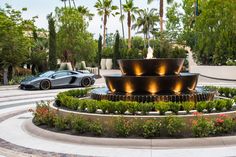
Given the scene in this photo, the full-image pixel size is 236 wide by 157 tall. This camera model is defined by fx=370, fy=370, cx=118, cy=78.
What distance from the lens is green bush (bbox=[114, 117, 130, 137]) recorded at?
8469 millimetres

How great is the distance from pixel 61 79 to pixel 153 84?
530 inches

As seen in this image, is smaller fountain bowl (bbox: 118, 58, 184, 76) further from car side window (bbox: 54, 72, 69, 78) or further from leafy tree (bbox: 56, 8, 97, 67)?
leafy tree (bbox: 56, 8, 97, 67)

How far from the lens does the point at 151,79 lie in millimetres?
11625

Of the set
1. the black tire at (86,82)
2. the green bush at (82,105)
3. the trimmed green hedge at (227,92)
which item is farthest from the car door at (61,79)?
the green bush at (82,105)

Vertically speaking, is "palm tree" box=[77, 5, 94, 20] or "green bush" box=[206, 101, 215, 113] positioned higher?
"palm tree" box=[77, 5, 94, 20]

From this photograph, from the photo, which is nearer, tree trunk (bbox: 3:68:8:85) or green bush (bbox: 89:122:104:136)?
green bush (bbox: 89:122:104:136)

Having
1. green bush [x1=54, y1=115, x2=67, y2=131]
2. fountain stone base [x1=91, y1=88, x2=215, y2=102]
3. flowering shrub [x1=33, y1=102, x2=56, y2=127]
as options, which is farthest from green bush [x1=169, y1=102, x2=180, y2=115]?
flowering shrub [x1=33, y1=102, x2=56, y2=127]

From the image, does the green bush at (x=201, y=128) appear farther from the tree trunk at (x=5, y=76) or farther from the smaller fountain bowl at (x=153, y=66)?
the tree trunk at (x=5, y=76)

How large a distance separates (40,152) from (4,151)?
2.62 feet

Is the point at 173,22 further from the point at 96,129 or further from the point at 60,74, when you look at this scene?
the point at 96,129

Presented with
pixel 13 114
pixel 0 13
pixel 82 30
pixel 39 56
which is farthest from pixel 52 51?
pixel 13 114

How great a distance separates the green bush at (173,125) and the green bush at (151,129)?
0.67 ft

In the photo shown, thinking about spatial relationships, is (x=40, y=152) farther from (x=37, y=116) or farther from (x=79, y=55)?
(x=79, y=55)

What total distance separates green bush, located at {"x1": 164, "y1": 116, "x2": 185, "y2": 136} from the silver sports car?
52.9 feet
